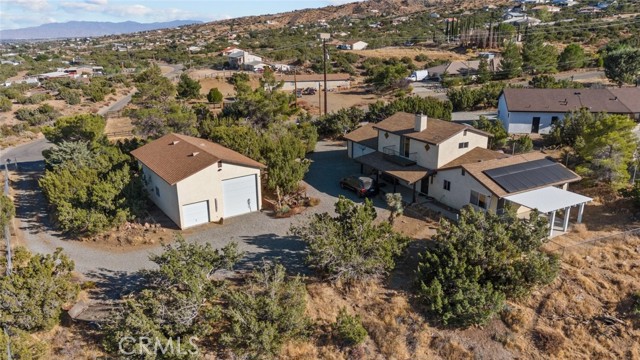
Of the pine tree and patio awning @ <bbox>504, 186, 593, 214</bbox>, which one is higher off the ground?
the pine tree

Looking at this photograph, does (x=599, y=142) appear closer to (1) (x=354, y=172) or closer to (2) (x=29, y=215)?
(1) (x=354, y=172)

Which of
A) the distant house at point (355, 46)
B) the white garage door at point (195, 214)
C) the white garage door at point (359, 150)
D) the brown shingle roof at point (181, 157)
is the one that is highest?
the distant house at point (355, 46)

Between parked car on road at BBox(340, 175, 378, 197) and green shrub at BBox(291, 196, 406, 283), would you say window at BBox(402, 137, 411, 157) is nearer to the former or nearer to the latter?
parked car on road at BBox(340, 175, 378, 197)

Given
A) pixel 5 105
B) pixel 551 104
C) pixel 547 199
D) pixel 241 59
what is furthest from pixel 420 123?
pixel 241 59

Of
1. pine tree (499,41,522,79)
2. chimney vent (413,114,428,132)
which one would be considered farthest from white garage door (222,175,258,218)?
pine tree (499,41,522,79)

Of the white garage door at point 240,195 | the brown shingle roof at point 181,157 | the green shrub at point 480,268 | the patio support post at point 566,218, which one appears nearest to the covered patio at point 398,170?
the green shrub at point 480,268

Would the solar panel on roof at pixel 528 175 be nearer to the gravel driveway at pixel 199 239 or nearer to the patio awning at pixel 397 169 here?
the patio awning at pixel 397 169
